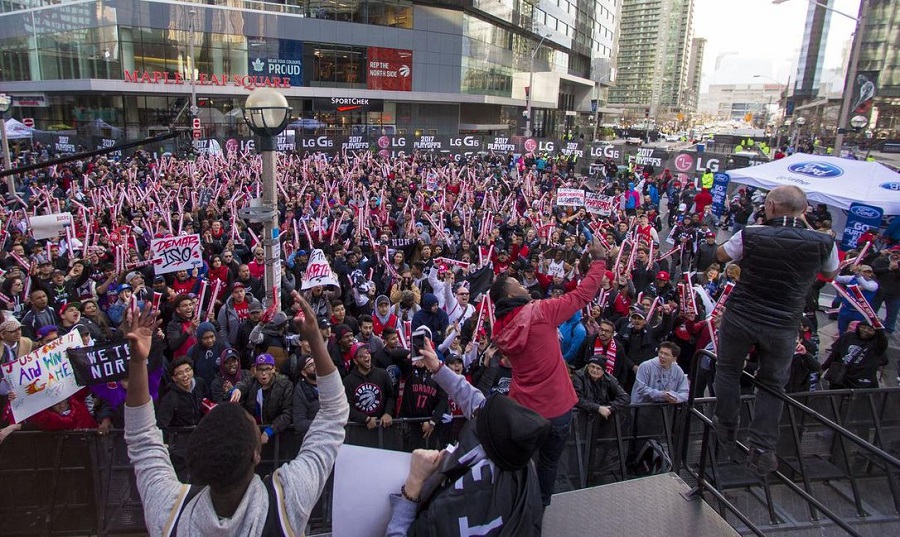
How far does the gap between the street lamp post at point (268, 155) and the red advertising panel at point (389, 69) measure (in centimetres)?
4274

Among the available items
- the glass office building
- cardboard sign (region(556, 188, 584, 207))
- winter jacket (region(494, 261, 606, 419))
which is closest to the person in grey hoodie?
winter jacket (region(494, 261, 606, 419))

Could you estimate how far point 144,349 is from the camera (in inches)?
86.3

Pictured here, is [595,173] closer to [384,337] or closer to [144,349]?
[384,337]

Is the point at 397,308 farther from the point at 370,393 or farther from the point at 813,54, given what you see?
the point at 813,54

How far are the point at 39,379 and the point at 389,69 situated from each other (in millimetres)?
46212

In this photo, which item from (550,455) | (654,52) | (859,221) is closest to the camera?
(550,455)

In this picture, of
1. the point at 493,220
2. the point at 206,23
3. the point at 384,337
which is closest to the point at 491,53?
the point at 206,23

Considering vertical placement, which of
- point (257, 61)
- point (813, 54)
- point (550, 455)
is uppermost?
point (813, 54)

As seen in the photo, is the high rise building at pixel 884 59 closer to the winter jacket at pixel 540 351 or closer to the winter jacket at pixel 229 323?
the winter jacket at pixel 229 323

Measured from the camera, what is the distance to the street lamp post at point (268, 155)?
20.9 feet

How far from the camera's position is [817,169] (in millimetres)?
15297

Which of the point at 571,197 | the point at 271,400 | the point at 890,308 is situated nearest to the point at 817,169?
the point at 890,308

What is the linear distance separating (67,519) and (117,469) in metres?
0.61

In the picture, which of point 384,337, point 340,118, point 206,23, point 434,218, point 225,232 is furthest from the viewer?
point 340,118
